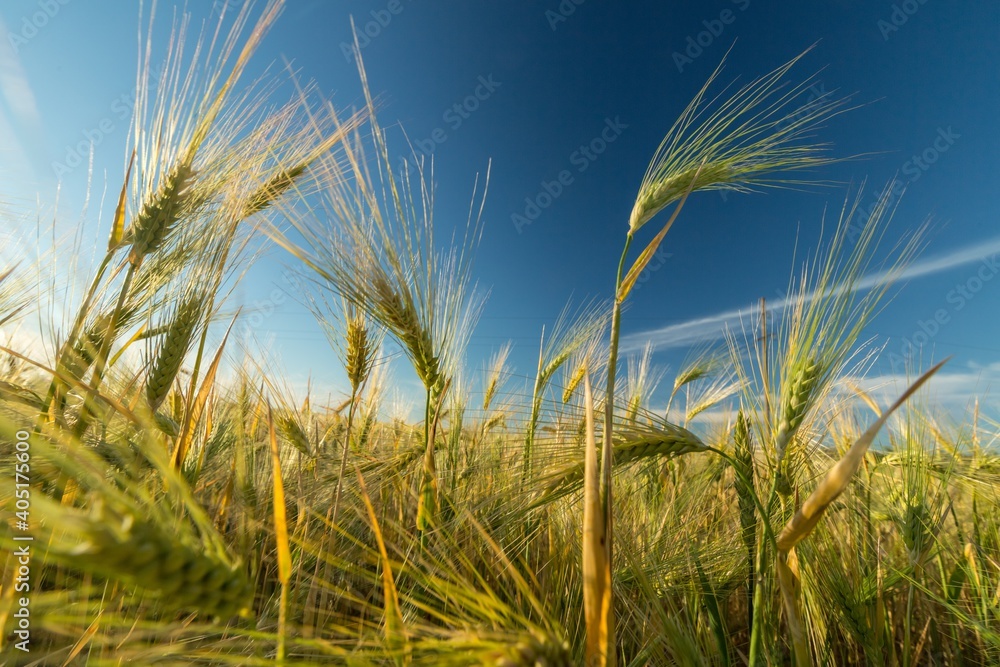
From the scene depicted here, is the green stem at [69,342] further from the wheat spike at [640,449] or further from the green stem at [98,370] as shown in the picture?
the wheat spike at [640,449]

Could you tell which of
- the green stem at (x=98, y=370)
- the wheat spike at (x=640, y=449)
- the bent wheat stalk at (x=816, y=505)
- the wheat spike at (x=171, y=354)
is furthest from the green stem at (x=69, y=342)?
the bent wheat stalk at (x=816, y=505)

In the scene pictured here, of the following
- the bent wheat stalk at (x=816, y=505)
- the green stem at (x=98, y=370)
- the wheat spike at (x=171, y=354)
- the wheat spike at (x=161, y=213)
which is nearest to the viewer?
the bent wheat stalk at (x=816, y=505)

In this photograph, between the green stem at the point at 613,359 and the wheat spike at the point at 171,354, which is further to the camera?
the wheat spike at the point at 171,354

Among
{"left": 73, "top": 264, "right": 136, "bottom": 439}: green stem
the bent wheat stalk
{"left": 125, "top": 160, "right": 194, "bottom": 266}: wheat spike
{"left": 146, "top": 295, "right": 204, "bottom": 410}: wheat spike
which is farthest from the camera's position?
{"left": 125, "top": 160, "right": 194, "bottom": 266}: wheat spike

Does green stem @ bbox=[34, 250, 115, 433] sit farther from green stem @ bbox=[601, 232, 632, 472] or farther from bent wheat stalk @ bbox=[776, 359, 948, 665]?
bent wheat stalk @ bbox=[776, 359, 948, 665]

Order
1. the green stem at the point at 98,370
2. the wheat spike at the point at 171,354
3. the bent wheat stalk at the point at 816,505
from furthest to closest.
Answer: the wheat spike at the point at 171,354 → the green stem at the point at 98,370 → the bent wheat stalk at the point at 816,505

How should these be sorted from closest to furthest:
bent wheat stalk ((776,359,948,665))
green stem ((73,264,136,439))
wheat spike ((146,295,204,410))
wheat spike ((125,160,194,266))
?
bent wheat stalk ((776,359,948,665)) → green stem ((73,264,136,439)) → wheat spike ((146,295,204,410)) → wheat spike ((125,160,194,266))

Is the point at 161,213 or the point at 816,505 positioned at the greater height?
the point at 161,213

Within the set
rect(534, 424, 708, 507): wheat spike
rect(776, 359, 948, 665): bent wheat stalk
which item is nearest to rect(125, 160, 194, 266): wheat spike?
rect(534, 424, 708, 507): wheat spike

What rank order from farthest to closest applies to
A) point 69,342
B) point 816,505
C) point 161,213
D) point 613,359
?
point 161,213 < point 69,342 < point 613,359 < point 816,505

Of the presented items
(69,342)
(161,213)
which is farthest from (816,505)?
(161,213)

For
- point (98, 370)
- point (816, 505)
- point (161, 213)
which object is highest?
point (161, 213)

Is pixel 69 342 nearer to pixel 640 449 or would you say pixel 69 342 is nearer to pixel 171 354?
pixel 171 354

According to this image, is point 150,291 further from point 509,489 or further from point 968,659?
point 968,659
